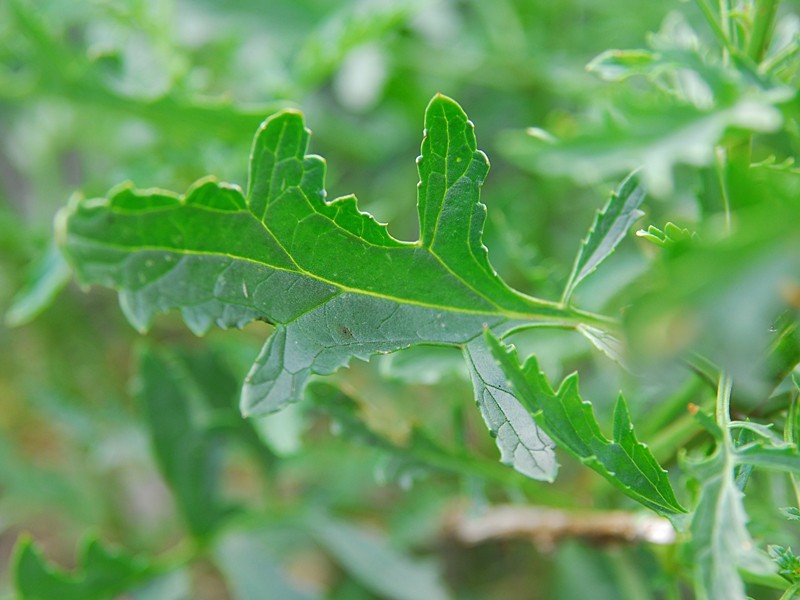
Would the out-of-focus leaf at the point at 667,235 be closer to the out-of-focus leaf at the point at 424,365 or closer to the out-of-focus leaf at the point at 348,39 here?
the out-of-focus leaf at the point at 424,365

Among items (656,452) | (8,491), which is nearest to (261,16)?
(8,491)

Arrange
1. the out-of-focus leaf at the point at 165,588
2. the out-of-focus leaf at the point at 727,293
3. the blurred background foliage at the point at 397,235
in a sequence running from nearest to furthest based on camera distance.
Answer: the out-of-focus leaf at the point at 727,293, the blurred background foliage at the point at 397,235, the out-of-focus leaf at the point at 165,588

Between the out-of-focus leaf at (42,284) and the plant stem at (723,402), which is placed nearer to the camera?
the plant stem at (723,402)

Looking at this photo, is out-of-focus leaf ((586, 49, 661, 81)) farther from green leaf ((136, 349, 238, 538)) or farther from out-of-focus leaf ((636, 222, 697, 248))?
green leaf ((136, 349, 238, 538))

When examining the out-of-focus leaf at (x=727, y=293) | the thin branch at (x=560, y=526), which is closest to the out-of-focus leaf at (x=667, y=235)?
the out-of-focus leaf at (x=727, y=293)

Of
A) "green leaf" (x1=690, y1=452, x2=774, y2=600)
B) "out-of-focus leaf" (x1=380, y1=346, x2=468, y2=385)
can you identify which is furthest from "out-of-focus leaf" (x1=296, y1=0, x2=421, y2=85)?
"green leaf" (x1=690, y1=452, x2=774, y2=600)

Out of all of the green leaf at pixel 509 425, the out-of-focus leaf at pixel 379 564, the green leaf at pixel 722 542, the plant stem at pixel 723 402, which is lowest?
the out-of-focus leaf at pixel 379 564
